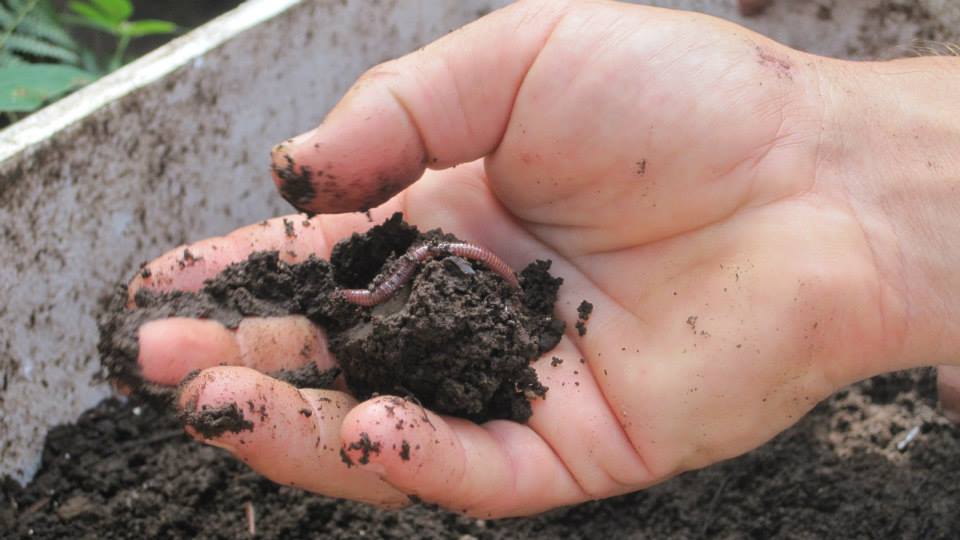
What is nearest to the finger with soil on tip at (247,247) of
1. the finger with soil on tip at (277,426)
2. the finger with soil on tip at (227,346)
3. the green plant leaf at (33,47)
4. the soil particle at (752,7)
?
the finger with soil on tip at (227,346)

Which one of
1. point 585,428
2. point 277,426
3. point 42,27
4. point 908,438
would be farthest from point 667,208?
point 42,27

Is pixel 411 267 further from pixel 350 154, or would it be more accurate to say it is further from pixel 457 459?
pixel 457 459

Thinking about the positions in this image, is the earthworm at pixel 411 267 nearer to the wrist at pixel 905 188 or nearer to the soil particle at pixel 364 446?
the soil particle at pixel 364 446

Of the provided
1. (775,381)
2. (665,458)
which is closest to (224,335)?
(665,458)

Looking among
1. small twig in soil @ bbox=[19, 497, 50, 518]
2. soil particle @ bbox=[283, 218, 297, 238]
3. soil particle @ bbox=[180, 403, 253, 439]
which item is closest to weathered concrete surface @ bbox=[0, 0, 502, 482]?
small twig in soil @ bbox=[19, 497, 50, 518]

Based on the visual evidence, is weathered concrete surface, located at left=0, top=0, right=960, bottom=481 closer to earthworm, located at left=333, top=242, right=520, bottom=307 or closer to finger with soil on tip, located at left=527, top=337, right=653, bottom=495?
earthworm, located at left=333, top=242, right=520, bottom=307

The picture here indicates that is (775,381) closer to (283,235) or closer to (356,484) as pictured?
(356,484)
